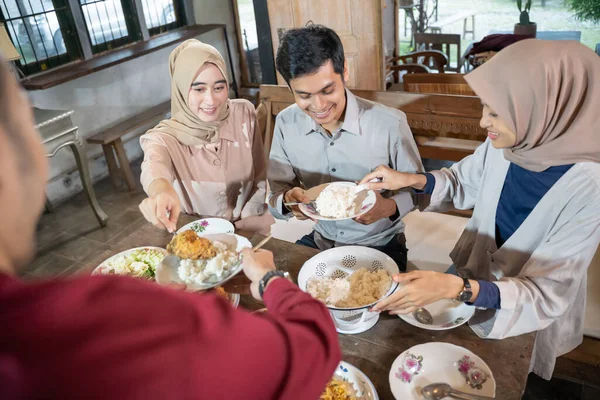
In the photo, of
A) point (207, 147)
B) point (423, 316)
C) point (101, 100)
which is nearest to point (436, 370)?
point (423, 316)

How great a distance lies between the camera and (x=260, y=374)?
666 millimetres

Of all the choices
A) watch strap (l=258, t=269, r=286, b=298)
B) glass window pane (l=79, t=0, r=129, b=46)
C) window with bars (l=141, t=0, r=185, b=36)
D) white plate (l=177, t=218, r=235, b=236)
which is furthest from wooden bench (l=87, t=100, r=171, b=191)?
watch strap (l=258, t=269, r=286, b=298)

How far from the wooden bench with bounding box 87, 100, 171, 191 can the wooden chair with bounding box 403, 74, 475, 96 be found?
114 inches

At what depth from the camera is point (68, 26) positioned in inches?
184

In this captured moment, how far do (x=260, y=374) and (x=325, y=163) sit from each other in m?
1.53

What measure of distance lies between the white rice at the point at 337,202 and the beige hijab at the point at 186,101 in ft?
2.56

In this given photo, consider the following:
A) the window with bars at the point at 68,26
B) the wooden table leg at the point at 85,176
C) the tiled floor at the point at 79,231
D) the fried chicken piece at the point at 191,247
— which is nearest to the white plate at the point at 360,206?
the fried chicken piece at the point at 191,247

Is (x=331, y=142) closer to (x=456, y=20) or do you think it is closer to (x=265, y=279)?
(x=265, y=279)

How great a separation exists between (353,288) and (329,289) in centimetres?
8

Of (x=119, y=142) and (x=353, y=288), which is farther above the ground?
(x=353, y=288)

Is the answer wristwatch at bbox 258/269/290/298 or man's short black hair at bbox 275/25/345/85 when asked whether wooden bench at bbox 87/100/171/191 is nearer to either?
man's short black hair at bbox 275/25/345/85

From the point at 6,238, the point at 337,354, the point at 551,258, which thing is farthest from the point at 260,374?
the point at 551,258

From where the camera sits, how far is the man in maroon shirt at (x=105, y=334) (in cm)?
52

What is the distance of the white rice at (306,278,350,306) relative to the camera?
1391 millimetres
